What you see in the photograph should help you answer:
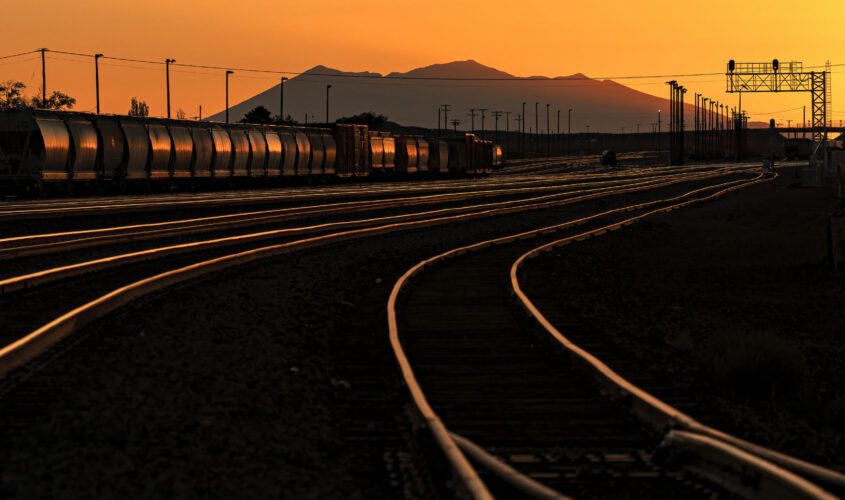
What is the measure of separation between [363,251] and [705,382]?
43.6 ft

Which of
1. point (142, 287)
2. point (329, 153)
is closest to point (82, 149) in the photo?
point (329, 153)

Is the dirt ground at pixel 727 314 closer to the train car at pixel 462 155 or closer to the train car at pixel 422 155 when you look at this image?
the train car at pixel 422 155

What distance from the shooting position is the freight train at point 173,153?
3869 centimetres

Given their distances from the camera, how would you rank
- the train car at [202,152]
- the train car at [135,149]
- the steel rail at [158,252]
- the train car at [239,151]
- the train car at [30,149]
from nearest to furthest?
the steel rail at [158,252] < the train car at [30,149] < the train car at [135,149] < the train car at [202,152] < the train car at [239,151]

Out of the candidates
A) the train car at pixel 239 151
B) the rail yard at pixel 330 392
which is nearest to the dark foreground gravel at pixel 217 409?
the rail yard at pixel 330 392

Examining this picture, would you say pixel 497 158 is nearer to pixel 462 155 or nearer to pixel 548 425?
pixel 462 155

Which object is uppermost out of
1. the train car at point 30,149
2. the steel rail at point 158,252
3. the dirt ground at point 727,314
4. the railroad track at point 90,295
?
the train car at point 30,149

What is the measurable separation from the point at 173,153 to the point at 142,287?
107 feet

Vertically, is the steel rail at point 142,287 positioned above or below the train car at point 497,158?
below

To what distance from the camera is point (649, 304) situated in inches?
697

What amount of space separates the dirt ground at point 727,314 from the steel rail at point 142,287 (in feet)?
11.0

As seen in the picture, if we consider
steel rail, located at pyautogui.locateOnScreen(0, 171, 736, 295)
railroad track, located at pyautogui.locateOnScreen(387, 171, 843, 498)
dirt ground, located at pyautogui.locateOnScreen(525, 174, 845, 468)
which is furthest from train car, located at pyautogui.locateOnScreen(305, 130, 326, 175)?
railroad track, located at pyautogui.locateOnScreen(387, 171, 843, 498)

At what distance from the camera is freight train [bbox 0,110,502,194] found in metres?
38.7

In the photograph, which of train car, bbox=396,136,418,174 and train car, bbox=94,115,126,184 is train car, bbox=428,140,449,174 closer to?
train car, bbox=396,136,418,174
